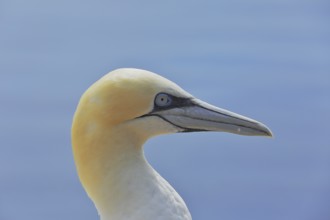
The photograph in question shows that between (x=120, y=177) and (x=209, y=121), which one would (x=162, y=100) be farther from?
(x=120, y=177)

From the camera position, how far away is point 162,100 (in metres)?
2.25

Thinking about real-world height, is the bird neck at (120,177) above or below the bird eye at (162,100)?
below

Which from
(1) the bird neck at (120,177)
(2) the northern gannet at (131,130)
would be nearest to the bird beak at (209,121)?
(2) the northern gannet at (131,130)

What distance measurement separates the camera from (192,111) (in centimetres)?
229

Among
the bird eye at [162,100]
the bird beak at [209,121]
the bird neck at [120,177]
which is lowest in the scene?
the bird neck at [120,177]

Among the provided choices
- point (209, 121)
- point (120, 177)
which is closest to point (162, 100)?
point (209, 121)

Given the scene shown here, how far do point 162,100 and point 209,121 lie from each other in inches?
6.9

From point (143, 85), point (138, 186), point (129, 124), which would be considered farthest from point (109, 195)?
point (143, 85)

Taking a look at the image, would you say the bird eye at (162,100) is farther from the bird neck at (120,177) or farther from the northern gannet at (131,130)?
the bird neck at (120,177)

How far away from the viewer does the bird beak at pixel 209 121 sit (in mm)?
2283

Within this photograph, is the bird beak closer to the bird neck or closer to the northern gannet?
the northern gannet

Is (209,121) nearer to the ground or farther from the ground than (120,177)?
farther from the ground

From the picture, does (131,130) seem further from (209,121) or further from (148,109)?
(209,121)

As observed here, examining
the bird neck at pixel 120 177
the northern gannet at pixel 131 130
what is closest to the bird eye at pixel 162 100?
the northern gannet at pixel 131 130
